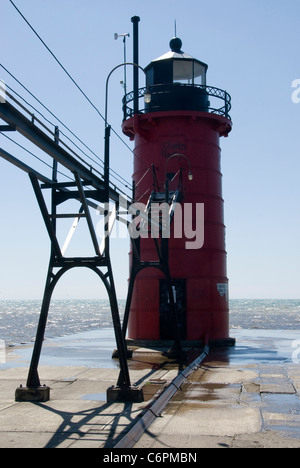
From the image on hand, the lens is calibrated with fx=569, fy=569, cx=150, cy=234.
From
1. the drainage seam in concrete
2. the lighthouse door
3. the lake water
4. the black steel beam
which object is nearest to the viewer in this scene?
the drainage seam in concrete

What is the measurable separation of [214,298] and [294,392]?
1078 centimetres

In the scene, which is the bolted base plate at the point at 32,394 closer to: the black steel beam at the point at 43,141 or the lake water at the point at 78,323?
the black steel beam at the point at 43,141

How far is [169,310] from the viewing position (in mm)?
23125

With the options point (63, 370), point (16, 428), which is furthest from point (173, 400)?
point (63, 370)

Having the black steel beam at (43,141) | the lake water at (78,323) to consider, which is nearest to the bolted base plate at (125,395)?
the black steel beam at (43,141)

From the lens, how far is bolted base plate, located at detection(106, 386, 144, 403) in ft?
38.1

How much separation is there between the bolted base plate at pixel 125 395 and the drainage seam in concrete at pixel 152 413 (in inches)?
17.3

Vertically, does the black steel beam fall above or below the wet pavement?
above

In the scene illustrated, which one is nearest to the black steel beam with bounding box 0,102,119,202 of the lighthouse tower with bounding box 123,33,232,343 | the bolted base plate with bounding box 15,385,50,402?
the bolted base plate with bounding box 15,385,50,402

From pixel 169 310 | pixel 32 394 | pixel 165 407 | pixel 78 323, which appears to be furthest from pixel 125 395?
pixel 78 323

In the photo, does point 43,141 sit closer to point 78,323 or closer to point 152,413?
point 152,413

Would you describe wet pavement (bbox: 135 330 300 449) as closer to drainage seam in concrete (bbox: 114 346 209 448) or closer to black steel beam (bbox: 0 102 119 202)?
drainage seam in concrete (bbox: 114 346 209 448)

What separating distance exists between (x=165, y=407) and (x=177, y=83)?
1631 centimetres
